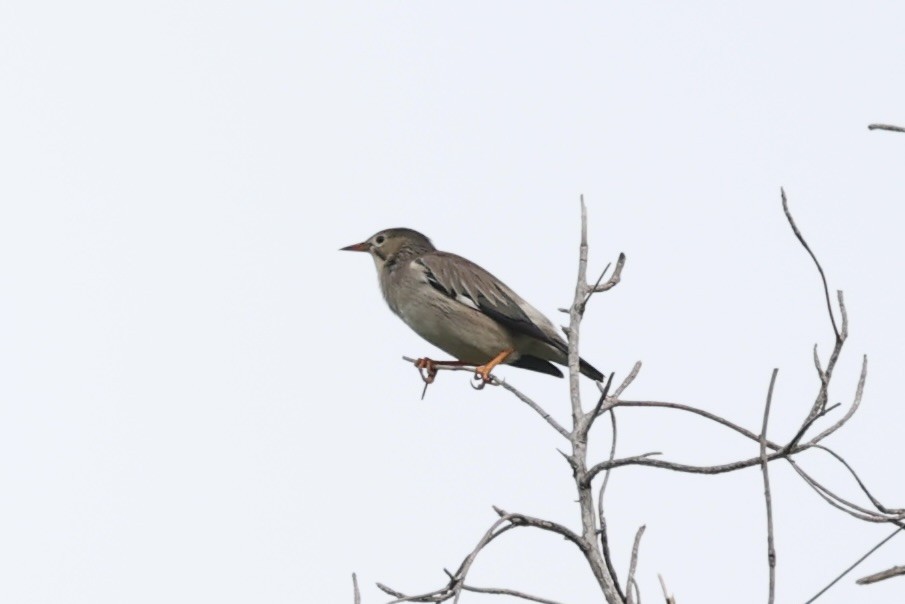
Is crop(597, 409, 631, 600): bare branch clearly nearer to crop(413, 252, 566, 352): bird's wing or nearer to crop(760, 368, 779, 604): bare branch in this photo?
crop(760, 368, 779, 604): bare branch

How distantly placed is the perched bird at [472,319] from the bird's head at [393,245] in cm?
45

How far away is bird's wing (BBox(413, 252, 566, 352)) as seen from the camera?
9.02m

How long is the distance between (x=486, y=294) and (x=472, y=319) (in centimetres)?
28

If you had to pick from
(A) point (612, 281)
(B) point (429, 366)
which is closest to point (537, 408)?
(A) point (612, 281)

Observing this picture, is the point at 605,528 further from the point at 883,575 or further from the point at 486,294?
the point at 486,294

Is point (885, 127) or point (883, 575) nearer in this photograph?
point (883, 575)

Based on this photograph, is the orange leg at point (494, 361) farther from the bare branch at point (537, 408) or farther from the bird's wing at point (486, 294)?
the bare branch at point (537, 408)

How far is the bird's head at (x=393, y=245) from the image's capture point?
10133mm

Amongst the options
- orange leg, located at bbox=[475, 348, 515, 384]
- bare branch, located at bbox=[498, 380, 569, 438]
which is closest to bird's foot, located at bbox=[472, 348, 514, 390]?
orange leg, located at bbox=[475, 348, 515, 384]

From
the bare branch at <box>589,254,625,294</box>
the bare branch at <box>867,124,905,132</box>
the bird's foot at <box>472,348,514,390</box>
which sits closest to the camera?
the bare branch at <box>867,124,905,132</box>

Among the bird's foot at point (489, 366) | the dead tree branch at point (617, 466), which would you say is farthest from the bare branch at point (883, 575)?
the bird's foot at point (489, 366)

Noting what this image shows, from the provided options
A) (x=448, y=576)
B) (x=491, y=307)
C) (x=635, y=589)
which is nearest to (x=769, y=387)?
(x=635, y=589)

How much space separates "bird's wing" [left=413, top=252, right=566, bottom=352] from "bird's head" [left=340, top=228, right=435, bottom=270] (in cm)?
41

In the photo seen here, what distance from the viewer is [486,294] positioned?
9.23 m
